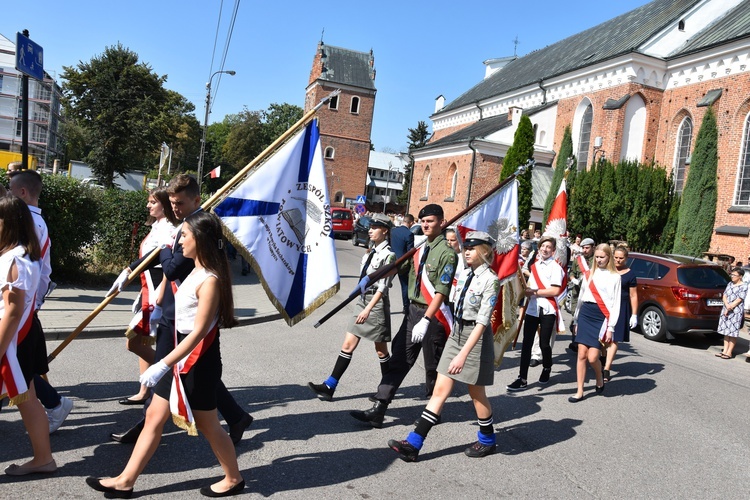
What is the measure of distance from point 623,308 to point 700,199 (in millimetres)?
19370

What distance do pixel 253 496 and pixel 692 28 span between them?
114 feet

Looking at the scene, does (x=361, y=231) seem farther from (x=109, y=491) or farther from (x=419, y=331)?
(x=109, y=491)

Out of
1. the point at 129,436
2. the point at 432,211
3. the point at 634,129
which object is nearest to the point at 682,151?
the point at 634,129

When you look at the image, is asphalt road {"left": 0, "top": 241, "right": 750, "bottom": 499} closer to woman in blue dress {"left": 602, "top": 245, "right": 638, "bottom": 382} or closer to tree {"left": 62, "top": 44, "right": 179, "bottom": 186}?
woman in blue dress {"left": 602, "top": 245, "right": 638, "bottom": 382}

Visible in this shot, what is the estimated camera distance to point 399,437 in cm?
536

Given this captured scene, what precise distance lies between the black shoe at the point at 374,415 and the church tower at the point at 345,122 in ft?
188

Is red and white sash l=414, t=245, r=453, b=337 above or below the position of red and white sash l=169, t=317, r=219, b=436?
above

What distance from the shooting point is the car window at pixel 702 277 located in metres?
12.3

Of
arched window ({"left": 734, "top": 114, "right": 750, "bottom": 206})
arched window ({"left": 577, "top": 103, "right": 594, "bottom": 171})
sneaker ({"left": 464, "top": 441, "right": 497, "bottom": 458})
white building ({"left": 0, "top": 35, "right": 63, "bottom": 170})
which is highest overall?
white building ({"left": 0, "top": 35, "right": 63, "bottom": 170})

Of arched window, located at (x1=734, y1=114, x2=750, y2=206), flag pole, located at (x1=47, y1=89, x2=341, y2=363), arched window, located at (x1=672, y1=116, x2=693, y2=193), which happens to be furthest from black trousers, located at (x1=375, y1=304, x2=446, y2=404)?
arched window, located at (x1=672, y1=116, x2=693, y2=193)

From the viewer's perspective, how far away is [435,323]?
601 cm

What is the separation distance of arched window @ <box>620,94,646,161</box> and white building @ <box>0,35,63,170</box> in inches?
2778

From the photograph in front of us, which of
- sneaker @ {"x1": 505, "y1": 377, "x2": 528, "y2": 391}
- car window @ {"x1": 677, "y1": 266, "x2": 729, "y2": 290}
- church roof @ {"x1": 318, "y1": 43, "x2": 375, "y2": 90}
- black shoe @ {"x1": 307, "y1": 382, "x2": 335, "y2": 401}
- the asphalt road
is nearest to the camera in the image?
the asphalt road

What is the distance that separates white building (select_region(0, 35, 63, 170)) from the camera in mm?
82875
